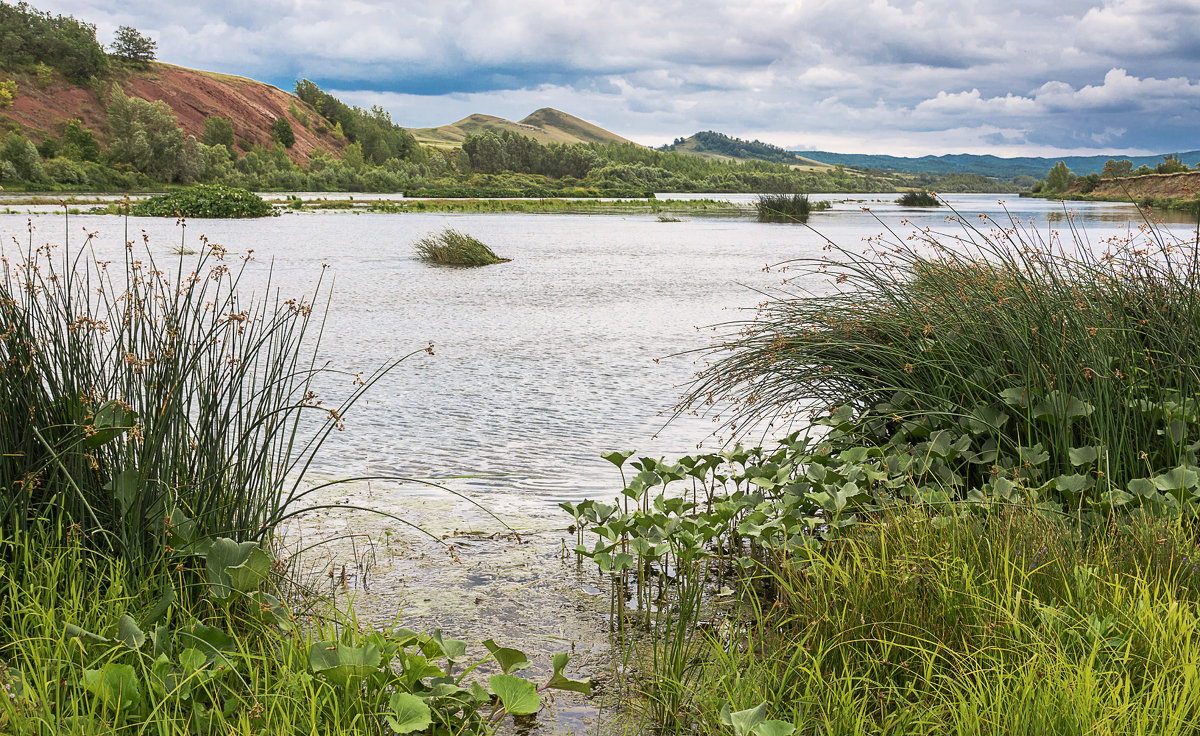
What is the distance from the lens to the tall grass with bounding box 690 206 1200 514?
271 centimetres

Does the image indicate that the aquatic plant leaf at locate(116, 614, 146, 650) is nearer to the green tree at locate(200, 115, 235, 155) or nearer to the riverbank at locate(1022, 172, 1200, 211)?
the riverbank at locate(1022, 172, 1200, 211)

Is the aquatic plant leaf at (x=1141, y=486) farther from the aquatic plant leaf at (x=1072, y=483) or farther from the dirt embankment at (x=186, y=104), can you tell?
the dirt embankment at (x=186, y=104)

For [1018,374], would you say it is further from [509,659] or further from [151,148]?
[151,148]

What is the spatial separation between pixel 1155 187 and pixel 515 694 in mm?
41114

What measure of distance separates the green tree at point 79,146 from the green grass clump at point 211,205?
40916 millimetres

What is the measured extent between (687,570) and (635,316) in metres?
6.85

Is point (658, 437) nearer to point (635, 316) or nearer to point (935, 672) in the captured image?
point (935, 672)

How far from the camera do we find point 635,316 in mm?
9312

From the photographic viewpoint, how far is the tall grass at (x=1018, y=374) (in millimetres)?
2713

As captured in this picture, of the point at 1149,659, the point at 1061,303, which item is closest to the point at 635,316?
the point at 1061,303

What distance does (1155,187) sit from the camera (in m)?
34.3

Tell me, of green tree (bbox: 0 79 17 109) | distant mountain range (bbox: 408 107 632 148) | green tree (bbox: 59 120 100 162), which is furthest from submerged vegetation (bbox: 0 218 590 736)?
distant mountain range (bbox: 408 107 632 148)

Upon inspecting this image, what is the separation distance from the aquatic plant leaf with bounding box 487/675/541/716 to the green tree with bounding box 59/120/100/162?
6965 centimetres

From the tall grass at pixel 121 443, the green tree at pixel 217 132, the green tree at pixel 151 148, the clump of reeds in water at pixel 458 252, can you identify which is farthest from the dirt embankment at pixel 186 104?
the tall grass at pixel 121 443
